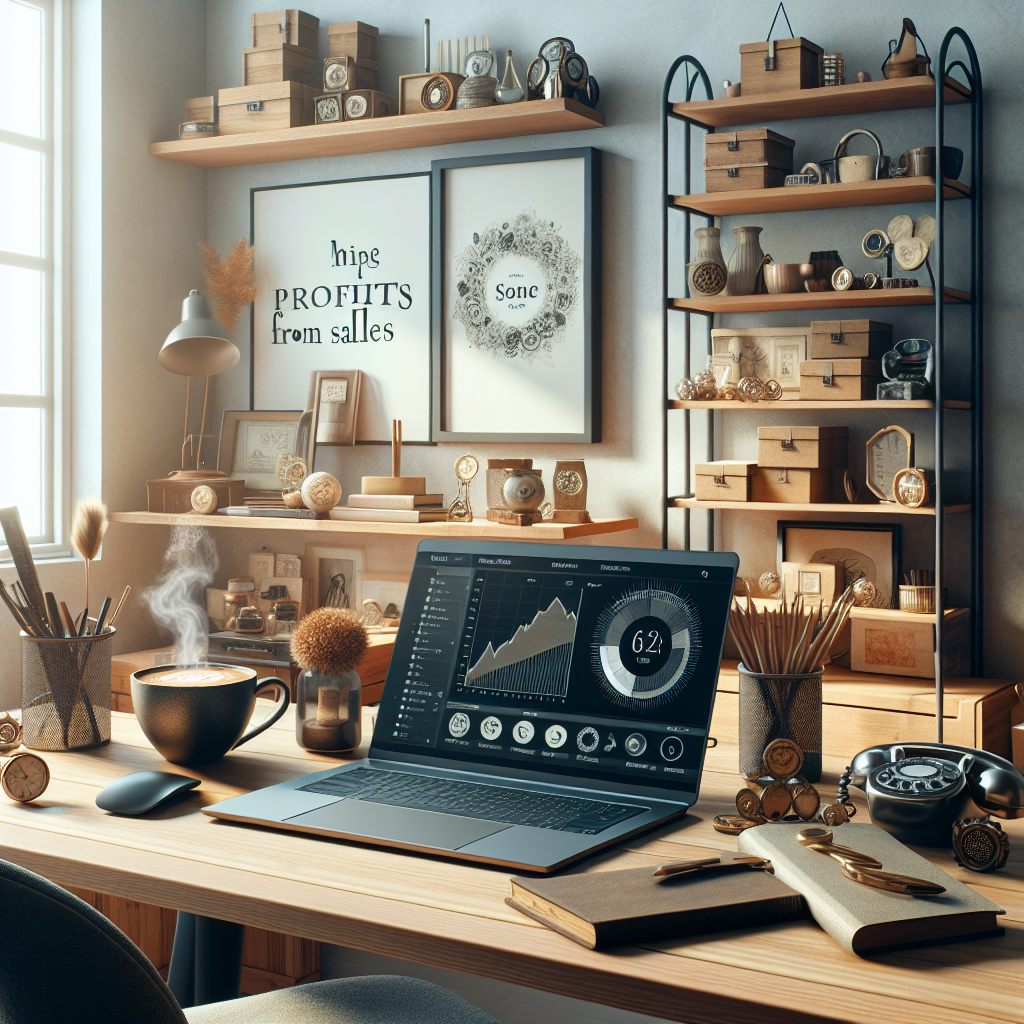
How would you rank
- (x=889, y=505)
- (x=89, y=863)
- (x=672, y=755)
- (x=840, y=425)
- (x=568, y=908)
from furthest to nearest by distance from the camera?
(x=840, y=425) → (x=889, y=505) → (x=672, y=755) → (x=89, y=863) → (x=568, y=908)

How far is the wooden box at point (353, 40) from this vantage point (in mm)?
3855

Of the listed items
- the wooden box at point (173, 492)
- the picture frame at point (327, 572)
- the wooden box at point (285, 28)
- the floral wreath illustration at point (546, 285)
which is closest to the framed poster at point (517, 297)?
the floral wreath illustration at point (546, 285)

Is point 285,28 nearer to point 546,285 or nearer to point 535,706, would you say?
point 546,285

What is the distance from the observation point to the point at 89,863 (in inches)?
46.5

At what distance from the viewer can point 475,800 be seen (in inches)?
52.8

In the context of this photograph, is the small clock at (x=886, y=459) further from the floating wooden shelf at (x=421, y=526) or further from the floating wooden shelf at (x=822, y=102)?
the floating wooden shelf at (x=822, y=102)

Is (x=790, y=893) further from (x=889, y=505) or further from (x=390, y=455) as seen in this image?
(x=390, y=455)

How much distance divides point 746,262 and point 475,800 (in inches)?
89.8

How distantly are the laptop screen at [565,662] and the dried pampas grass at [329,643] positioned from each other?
60 millimetres

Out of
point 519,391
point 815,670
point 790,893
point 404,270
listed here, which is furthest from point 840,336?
point 790,893

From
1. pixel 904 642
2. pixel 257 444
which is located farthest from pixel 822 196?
pixel 257 444

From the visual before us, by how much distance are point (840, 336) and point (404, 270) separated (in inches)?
58.7

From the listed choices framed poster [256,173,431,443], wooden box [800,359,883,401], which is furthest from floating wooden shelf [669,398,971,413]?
framed poster [256,173,431,443]

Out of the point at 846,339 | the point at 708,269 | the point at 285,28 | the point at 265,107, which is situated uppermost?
the point at 285,28
